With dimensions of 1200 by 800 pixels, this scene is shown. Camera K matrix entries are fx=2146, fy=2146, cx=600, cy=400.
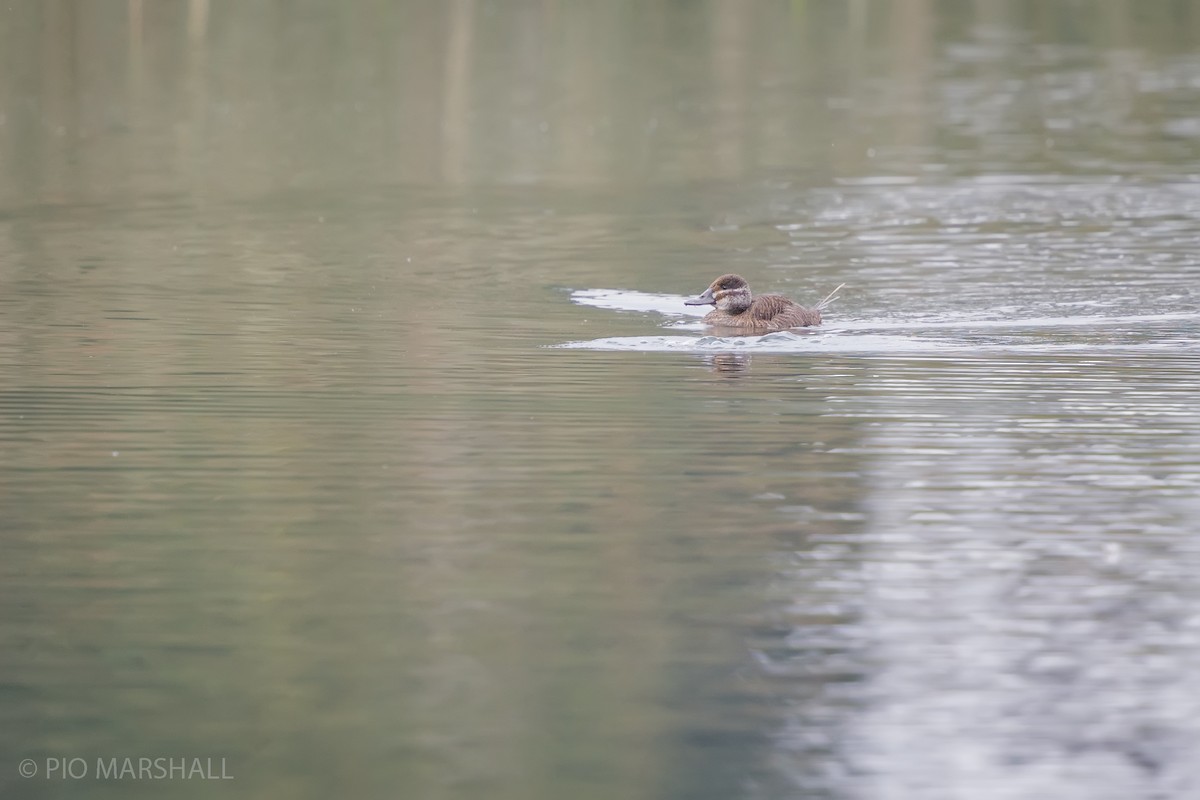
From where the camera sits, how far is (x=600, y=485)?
10297 mm

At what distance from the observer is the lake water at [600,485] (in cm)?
697

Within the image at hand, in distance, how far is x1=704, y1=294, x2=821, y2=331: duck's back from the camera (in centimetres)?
1527

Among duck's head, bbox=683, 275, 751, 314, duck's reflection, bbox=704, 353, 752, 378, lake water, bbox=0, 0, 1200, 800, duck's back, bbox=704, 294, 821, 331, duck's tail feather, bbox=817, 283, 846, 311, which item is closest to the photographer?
lake water, bbox=0, 0, 1200, 800

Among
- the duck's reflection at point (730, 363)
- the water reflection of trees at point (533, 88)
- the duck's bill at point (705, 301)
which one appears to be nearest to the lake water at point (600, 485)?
the duck's reflection at point (730, 363)

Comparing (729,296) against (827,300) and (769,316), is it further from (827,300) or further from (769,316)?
(827,300)

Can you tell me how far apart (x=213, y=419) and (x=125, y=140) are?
65.9ft

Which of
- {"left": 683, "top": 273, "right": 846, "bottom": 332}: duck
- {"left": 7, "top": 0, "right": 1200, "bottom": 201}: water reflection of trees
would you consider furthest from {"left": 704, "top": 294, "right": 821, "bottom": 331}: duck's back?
{"left": 7, "top": 0, "right": 1200, "bottom": 201}: water reflection of trees

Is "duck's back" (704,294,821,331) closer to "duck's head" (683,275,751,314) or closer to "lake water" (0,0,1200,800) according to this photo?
"duck's head" (683,275,751,314)

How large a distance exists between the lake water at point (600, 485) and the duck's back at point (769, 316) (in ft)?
0.50

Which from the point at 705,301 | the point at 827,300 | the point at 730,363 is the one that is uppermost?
the point at 705,301

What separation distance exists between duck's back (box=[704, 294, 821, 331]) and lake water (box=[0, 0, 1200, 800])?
0.15m

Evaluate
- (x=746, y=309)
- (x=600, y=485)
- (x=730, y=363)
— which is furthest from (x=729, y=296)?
(x=600, y=485)

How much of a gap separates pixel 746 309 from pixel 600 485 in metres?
5.35

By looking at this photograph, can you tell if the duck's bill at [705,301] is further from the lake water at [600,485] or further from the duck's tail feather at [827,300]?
the duck's tail feather at [827,300]
